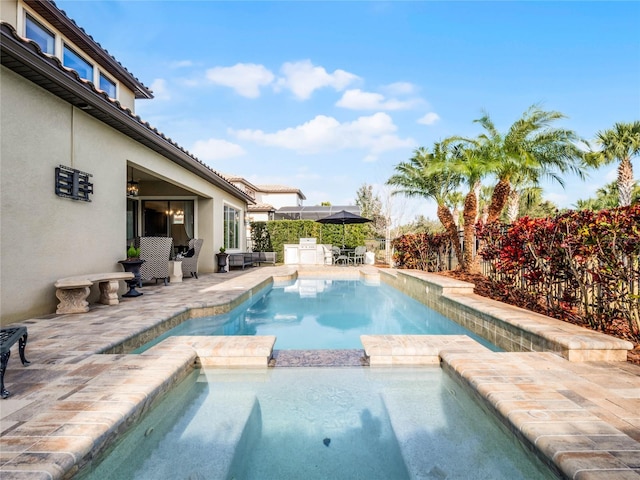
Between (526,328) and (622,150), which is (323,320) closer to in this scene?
(526,328)

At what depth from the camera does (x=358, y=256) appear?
1828cm

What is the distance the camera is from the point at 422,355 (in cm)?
388

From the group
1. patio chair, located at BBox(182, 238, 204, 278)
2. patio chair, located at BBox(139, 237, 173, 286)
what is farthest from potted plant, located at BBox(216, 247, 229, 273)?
patio chair, located at BBox(139, 237, 173, 286)

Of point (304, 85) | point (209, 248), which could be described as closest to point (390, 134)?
point (304, 85)

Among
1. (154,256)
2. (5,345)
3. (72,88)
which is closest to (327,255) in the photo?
(154,256)

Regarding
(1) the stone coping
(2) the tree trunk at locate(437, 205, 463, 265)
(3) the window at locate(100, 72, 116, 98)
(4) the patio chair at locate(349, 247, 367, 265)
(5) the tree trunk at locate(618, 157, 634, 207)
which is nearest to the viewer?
(1) the stone coping

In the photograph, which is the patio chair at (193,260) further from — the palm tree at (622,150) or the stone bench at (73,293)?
the palm tree at (622,150)

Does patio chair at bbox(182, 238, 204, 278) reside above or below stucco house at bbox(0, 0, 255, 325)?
below

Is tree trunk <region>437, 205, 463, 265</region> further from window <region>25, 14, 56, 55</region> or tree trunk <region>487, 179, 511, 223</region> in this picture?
window <region>25, 14, 56, 55</region>

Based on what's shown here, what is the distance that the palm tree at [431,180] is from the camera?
12.6m

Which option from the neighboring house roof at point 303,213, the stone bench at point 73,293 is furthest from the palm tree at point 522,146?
the neighboring house roof at point 303,213

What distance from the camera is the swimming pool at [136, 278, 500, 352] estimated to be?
221 inches

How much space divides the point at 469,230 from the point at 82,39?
37.9ft

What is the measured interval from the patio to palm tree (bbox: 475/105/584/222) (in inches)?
279
